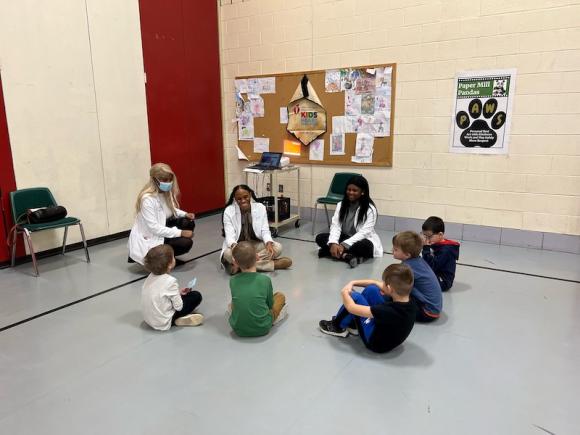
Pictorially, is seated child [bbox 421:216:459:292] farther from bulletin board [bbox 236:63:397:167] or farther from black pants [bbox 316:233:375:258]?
bulletin board [bbox 236:63:397:167]

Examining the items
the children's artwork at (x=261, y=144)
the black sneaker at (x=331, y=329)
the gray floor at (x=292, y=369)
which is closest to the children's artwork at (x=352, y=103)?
the children's artwork at (x=261, y=144)

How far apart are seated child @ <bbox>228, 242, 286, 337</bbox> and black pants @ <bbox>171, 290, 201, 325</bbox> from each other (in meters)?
0.38

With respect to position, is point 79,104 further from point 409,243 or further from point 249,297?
point 409,243

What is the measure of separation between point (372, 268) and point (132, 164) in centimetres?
308

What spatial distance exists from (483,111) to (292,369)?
11.7 feet

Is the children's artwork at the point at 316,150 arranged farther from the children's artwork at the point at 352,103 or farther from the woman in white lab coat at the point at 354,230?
the woman in white lab coat at the point at 354,230

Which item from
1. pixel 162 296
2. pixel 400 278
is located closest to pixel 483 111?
pixel 400 278

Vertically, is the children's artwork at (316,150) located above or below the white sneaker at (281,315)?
above

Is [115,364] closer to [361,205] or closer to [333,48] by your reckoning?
[361,205]

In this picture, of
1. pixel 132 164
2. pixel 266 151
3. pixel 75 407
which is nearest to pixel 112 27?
pixel 132 164

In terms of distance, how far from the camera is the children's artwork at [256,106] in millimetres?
6027

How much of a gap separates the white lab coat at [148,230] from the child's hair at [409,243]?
2.15 meters

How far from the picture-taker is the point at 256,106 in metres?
6.08

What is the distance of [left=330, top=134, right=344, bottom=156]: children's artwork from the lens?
18.0 ft
